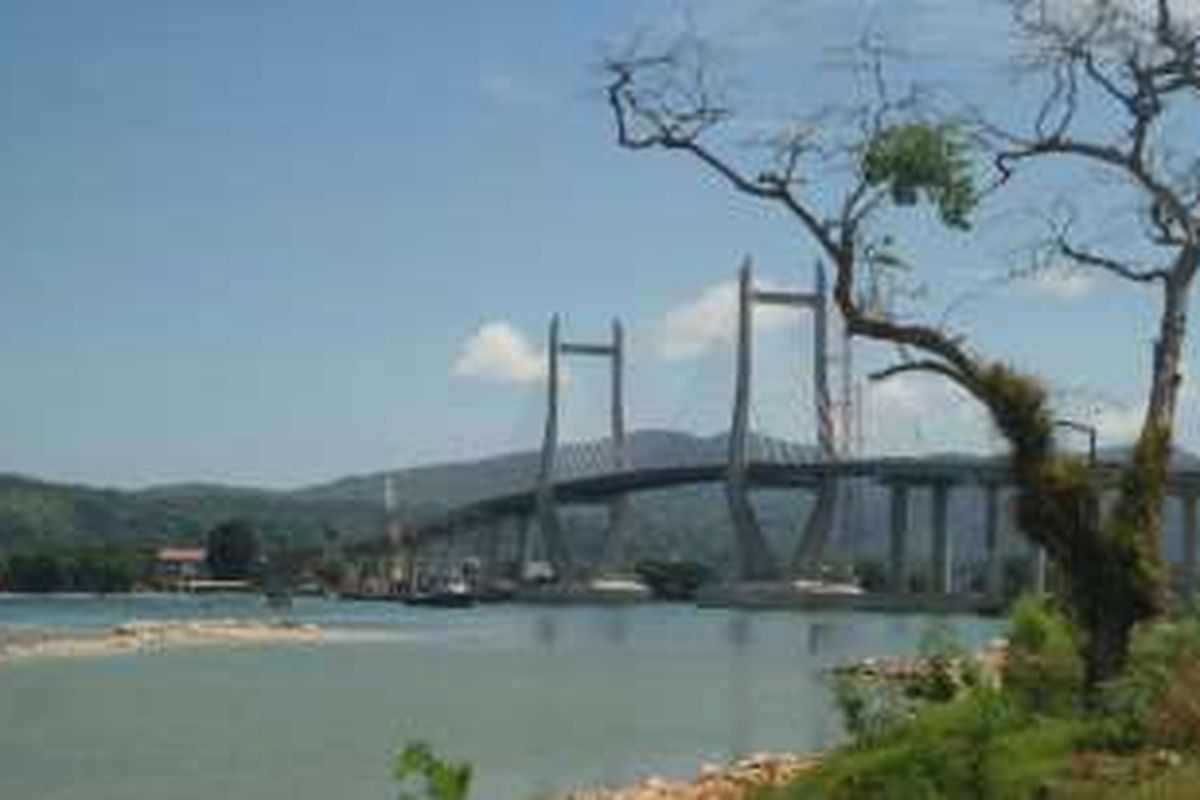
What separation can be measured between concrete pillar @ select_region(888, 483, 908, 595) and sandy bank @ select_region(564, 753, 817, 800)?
10704 cm

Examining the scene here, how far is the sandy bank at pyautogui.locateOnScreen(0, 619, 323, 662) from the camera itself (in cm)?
7760

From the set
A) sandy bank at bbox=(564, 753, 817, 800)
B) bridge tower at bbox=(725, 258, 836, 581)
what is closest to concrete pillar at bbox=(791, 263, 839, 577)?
bridge tower at bbox=(725, 258, 836, 581)

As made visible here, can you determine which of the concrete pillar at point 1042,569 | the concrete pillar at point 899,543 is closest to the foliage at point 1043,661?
the concrete pillar at point 1042,569

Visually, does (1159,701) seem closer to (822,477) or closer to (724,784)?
(724,784)

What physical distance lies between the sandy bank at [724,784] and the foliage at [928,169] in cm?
420

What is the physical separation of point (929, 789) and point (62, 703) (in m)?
34.9

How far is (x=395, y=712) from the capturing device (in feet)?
143

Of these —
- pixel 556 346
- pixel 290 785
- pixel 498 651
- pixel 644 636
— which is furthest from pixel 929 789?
pixel 556 346

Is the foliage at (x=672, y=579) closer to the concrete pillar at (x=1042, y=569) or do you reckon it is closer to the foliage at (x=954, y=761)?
the concrete pillar at (x=1042, y=569)

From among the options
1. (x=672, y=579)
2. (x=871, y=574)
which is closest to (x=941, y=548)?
(x=871, y=574)

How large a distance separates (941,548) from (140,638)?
58.6 metres

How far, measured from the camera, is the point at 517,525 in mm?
177875

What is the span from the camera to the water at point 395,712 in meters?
29.6

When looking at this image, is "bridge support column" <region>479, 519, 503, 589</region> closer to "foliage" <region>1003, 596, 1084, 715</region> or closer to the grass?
"foliage" <region>1003, 596, 1084, 715</region>
